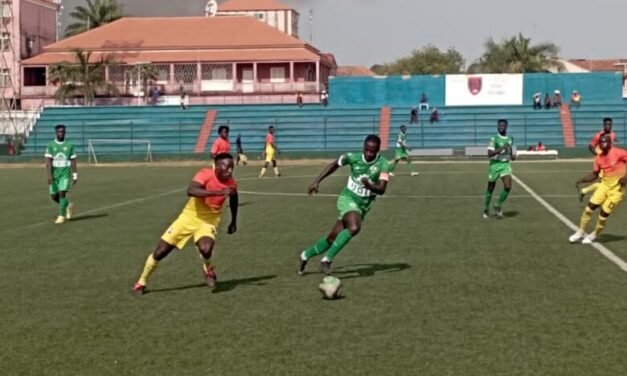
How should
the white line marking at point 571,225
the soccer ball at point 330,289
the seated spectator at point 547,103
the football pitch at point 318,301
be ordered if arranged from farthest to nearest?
the seated spectator at point 547,103
the white line marking at point 571,225
the soccer ball at point 330,289
the football pitch at point 318,301

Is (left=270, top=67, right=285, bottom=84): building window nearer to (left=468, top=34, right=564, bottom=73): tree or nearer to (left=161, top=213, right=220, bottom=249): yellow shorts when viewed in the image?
(left=468, top=34, right=564, bottom=73): tree

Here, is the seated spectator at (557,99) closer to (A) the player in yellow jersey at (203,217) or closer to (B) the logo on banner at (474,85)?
(B) the logo on banner at (474,85)

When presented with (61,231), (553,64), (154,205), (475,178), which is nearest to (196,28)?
(553,64)

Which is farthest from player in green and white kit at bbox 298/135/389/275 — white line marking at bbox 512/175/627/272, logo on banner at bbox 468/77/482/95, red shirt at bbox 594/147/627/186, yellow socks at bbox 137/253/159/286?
logo on banner at bbox 468/77/482/95

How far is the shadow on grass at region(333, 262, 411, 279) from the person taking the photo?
12.3m

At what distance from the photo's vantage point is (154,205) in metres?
24.3

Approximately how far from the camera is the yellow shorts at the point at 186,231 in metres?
11.0

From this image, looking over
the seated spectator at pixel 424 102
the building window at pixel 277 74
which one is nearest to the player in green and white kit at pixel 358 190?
the seated spectator at pixel 424 102

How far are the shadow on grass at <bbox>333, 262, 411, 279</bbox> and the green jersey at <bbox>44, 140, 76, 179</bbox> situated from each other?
28.7 feet

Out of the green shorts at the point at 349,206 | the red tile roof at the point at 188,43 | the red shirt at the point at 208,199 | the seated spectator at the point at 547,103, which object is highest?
the red tile roof at the point at 188,43

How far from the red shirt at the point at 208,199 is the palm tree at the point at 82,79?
64.8 meters

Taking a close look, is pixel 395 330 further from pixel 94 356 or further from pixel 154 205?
pixel 154 205

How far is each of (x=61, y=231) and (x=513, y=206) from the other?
10.4 metres

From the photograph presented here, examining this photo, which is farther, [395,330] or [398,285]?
[398,285]
